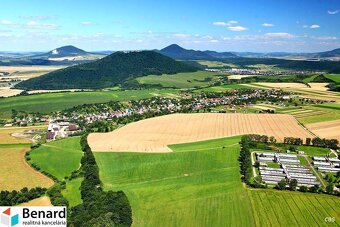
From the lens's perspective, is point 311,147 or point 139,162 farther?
point 311,147

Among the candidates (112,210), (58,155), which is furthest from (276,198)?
(58,155)

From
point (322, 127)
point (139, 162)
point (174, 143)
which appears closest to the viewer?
point (139, 162)

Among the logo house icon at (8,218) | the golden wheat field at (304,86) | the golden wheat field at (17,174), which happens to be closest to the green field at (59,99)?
the golden wheat field at (304,86)

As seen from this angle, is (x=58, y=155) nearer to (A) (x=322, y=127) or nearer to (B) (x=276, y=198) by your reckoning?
(B) (x=276, y=198)

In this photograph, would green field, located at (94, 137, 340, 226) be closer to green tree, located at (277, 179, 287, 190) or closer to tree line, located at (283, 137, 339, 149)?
green tree, located at (277, 179, 287, 190)

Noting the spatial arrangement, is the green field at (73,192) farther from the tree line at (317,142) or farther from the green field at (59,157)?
the tree line at (317,142)

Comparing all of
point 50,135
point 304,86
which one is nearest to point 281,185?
point 50,135

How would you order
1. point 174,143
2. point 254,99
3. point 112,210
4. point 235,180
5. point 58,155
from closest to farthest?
1. point 112,210
2. point 235,180
3. point 58,155
4. point 174,143
5. point 254,99
